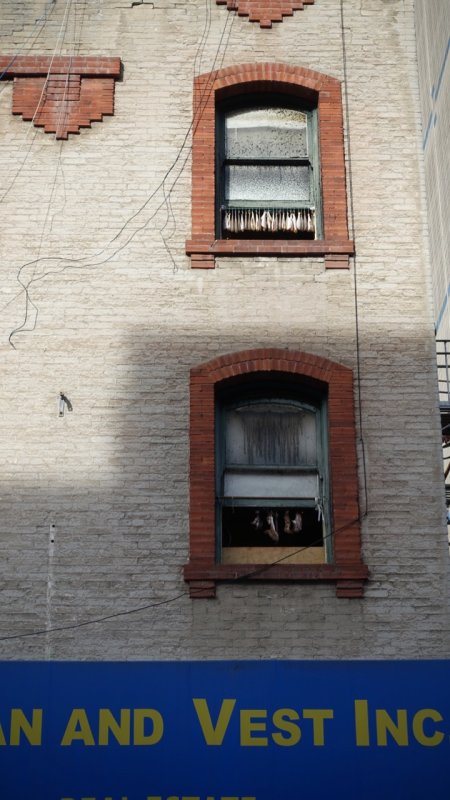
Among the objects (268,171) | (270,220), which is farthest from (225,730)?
(268,171)

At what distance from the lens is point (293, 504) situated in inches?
424

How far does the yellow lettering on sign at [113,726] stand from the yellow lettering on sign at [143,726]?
7 centimetres

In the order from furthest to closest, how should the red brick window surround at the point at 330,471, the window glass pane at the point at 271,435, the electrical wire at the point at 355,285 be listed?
the window glass pane at the point at 271,435, the electrical wire at the point at 355,285, the red brick window surround at the point at 330,471

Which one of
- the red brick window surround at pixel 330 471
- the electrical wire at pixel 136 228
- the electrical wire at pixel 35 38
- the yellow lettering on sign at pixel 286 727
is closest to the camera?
the yellow lettering on sign at pixel 286 727

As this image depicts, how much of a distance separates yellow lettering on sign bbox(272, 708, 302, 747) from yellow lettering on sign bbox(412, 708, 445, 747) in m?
1.02

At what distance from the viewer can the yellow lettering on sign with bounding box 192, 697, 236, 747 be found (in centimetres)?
936

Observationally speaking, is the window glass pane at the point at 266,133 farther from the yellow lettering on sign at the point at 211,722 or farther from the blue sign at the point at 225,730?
the yellow lettering on sign at the point at 211,722

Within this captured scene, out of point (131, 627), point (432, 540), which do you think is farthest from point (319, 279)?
point (131, 627)

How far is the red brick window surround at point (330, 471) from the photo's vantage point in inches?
398

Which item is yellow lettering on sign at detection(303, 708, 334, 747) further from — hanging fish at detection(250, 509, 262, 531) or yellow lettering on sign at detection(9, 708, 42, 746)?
yellow lettering on sign at detection(9, 708, 42, 746)

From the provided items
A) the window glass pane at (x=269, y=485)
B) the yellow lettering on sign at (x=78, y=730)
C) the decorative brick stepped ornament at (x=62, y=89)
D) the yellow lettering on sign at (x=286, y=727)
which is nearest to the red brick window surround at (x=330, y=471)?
the window glass pane at (x=269, y=485)

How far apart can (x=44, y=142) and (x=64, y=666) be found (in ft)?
18.7

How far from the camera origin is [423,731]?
9445 millimetres

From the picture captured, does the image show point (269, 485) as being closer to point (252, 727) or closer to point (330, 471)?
point (330, 471)
